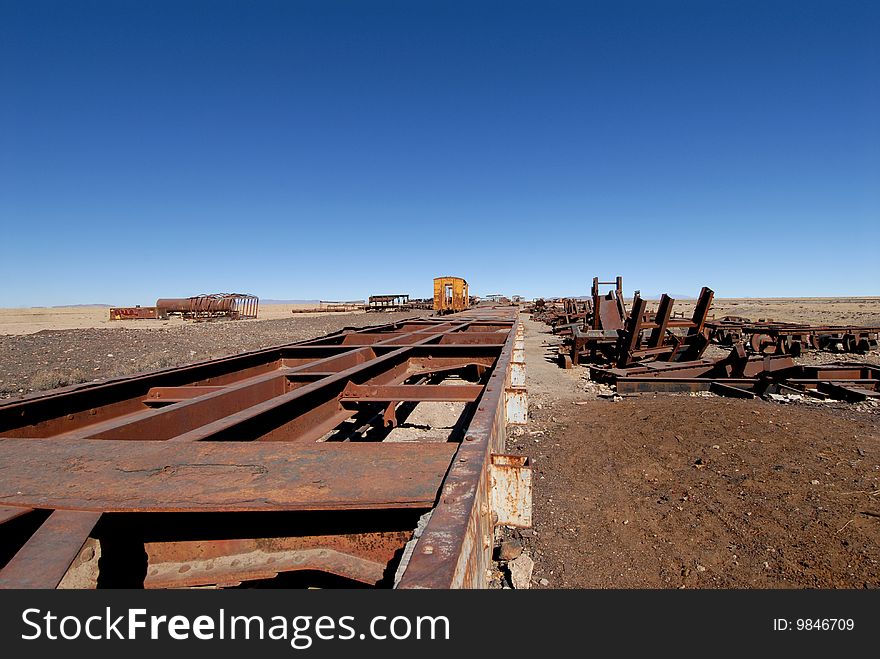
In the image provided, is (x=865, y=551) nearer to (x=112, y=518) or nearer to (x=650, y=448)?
(x=650, y=448)

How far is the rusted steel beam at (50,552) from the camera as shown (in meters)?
0.97

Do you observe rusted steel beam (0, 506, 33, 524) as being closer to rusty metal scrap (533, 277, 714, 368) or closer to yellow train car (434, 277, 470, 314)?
rusty metal scrap (533, 277, 714, 368)

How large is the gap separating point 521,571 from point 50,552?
2.84m

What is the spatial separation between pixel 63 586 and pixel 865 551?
177 inches

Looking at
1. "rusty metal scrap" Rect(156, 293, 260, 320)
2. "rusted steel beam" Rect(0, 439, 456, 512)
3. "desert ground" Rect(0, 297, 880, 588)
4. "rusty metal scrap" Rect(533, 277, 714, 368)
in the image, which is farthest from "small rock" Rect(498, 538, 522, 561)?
"rusty metal scrap" Rect(156, 293, 260, 320)

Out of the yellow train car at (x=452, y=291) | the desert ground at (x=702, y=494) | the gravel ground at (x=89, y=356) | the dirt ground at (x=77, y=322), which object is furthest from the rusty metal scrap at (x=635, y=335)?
the dirt ground at (x=77, y=322)

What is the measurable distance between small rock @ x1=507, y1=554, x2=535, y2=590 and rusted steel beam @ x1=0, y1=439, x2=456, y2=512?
1.90 m

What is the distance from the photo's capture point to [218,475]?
4.66 ft

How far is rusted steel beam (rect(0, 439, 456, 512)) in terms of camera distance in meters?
1.23

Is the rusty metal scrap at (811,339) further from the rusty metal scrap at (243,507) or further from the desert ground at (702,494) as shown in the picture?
the rusty metal scrap at (243,507)

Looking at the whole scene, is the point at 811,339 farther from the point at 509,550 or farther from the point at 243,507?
the point at 243,507

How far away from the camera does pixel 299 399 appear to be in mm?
2639

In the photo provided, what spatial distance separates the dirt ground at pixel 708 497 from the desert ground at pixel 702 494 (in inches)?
0.5
